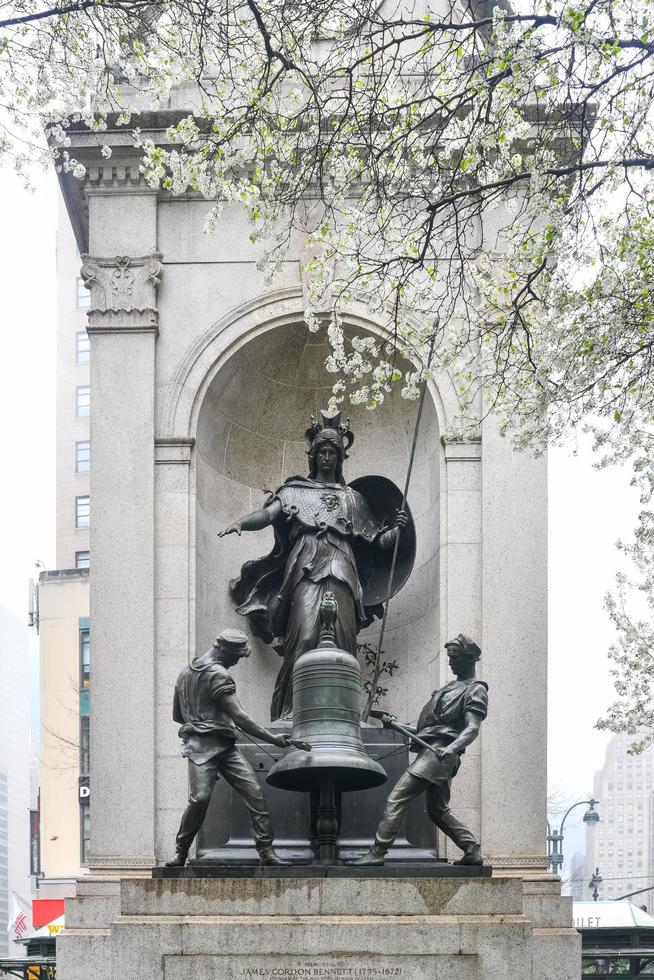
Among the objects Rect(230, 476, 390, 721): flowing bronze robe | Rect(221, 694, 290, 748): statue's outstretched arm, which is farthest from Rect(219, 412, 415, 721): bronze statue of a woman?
Rect(221, 694, 290, 748): statue's outstretched arm

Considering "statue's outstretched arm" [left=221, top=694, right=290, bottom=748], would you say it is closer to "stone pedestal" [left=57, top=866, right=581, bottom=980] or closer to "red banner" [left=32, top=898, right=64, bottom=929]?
"stone pedestal" [left=57, top=866, right=581, bottom=980]

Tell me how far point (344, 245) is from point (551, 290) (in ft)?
7.13

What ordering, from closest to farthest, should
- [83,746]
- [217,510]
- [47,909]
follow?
[217,510] → [83,746] → [47,909]

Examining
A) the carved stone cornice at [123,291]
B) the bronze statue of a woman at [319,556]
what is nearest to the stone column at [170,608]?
the bronze statue of a woman at [319,556]

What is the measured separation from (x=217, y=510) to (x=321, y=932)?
8114 millimetres

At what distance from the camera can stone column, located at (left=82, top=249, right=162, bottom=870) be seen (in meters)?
21.0

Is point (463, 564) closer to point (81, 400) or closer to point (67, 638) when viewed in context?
point (67, 638)

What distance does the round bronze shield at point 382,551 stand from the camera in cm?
2156

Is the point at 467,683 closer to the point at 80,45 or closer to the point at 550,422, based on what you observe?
→ the point at 550,422

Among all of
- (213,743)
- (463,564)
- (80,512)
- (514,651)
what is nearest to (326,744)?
(213,743)

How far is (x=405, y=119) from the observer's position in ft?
56.8

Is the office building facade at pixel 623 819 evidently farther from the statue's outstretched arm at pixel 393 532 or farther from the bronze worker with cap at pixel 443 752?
the bronze worker with cap at pixel 443 752

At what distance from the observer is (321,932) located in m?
16.1

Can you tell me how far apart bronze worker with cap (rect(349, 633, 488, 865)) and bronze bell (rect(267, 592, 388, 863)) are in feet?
1.37
